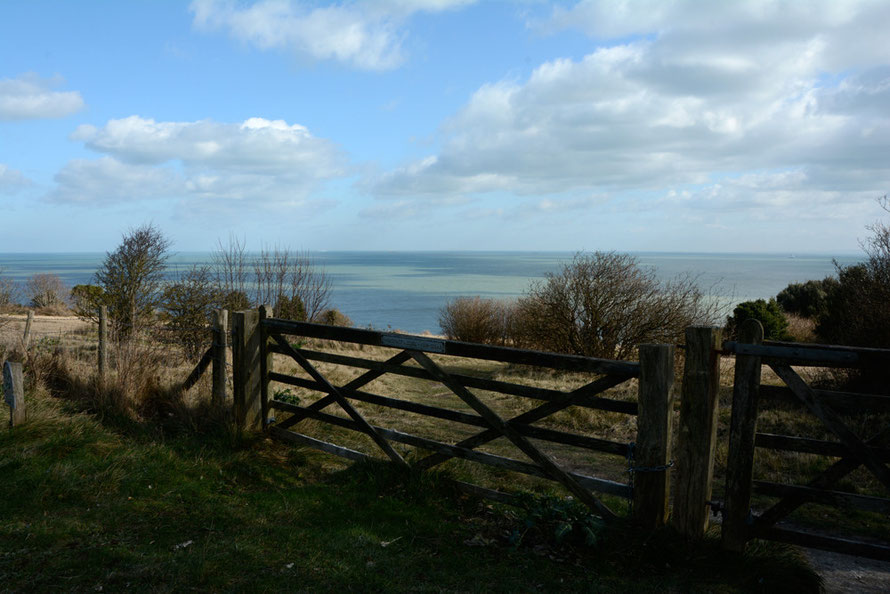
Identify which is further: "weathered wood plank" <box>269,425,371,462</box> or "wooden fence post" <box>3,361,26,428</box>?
"wooden fence post" <box>3,361,26,428</box>

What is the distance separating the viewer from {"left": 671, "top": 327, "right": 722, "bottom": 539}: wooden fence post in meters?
4.41

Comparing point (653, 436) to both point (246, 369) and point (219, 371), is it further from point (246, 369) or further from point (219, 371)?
point (219, 371)

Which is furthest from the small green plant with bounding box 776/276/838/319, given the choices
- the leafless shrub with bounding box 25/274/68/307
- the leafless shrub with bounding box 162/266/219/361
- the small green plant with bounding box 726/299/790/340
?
the leafless shrub with bounding box 25/274/68/307

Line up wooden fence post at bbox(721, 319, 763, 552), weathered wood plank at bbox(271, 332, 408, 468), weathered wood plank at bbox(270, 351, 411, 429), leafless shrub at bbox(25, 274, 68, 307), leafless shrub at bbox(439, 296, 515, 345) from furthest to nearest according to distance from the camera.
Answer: leafless shrub at bbox(25, 274, 68, 307)
leafless shrub at bbox(439, 296, 515, 345)
weathered wood plank at bbox(271, 332, 408, 468)
weathered wood plank at bbox(270, 351, 411, 429)
wooden fence post at bbox(721, 319, 763, 552)

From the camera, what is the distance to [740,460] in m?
4.39

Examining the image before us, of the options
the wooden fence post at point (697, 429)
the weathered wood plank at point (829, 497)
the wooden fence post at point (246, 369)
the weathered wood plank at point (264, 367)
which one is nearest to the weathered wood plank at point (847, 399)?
the wooden fence post at point (697, 429)

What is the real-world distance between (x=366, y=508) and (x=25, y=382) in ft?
18.5

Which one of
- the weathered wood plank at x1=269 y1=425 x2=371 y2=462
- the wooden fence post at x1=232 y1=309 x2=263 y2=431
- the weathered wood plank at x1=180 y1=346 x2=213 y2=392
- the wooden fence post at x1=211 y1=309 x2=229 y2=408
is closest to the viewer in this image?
the weathered wood plank at x1=269 y1=425 x2=371 y2=462

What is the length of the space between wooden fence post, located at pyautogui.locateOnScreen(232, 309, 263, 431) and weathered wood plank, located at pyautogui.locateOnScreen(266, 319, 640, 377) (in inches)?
13.9

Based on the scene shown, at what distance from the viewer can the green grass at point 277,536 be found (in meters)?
4.10

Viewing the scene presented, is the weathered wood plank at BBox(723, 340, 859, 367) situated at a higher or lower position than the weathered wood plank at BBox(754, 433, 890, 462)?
higher

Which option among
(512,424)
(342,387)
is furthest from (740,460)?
(342,387)

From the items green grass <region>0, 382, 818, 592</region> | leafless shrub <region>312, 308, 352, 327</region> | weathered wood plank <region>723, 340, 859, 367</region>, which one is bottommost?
leafless shrub <region>312, 308, 352, 327</region>

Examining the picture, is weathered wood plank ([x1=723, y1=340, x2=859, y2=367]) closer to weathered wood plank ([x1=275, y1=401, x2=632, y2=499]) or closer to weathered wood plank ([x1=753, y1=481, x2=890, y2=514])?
weathered wood plank ([x1=753, y1=481, x2=890, y2=514])
